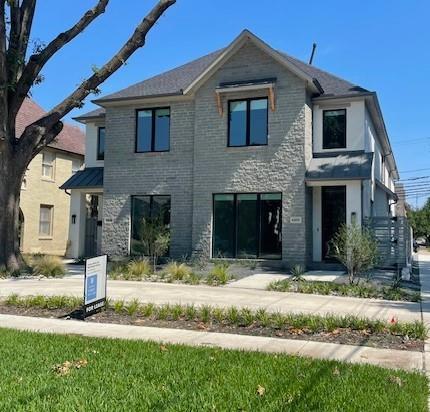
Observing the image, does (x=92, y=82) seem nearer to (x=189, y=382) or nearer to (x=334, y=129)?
(x=334, y=129)

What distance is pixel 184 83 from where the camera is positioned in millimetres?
21203

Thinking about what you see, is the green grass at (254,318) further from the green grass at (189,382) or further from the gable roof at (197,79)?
the gable roof at (197,79)

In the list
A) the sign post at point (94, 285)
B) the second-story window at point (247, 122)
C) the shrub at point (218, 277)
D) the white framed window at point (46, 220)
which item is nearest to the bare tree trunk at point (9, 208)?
the shrub at point (218, 277)

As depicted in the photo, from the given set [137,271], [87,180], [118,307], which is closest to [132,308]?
[118,307]

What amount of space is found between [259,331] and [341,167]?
11160mm

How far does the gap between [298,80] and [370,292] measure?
354 inches

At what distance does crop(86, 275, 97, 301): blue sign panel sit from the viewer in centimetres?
919

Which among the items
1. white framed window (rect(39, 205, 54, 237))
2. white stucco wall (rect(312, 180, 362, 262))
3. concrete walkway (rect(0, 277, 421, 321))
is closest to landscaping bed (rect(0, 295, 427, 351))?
concrete walkway (rect(0, 277, 421, 321))

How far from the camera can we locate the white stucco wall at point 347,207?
58.6ft

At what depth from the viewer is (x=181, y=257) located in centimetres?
1975

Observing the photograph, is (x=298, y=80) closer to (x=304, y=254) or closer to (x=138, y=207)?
(x=304, y=254)

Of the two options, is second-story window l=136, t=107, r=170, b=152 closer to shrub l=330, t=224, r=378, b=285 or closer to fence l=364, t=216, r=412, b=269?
fence l=364, t=216, r=412, b=269

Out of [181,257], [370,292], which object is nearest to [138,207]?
[181,257]

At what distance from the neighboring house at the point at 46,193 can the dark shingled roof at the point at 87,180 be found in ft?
24.9
